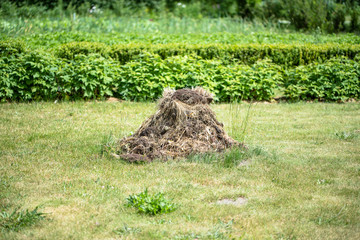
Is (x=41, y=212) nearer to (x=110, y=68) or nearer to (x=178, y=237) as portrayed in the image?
(x=178, y=237)

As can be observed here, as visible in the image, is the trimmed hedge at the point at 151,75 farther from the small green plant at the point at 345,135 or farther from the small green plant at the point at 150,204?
the small green plant at the point at 150,204

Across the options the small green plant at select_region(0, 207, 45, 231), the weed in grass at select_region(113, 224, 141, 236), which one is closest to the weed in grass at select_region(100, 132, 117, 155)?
the small green plant at select_region(0, 207, 45, 231)

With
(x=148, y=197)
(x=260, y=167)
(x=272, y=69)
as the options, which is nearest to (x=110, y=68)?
(x=272, y=69)

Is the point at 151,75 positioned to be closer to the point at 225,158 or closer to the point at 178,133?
the point at 178,133

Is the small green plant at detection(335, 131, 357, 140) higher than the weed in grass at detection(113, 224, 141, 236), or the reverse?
the weed in grass at detection(113, 224, 141, 236)

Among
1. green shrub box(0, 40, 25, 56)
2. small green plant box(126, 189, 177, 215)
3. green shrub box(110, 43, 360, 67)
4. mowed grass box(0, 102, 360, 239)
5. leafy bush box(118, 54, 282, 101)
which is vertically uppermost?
green shrub box(0, 40, 25, 56)

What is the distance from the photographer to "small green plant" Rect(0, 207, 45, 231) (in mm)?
3473

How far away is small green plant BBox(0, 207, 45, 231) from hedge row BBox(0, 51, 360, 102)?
497cm

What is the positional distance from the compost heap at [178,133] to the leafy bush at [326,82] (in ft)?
14.3

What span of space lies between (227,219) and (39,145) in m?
3.41

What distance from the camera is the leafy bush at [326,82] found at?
927 centimetres

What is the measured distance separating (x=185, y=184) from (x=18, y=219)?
1843 mm

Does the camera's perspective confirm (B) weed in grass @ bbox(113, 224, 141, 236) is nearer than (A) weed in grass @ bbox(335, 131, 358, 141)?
Yes

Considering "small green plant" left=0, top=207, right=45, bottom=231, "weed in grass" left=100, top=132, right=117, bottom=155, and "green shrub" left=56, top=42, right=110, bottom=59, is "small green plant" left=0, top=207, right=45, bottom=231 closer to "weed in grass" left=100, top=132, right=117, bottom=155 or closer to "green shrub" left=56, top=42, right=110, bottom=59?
"weed in grass" left=100, top=132, right=117, bottom=155
